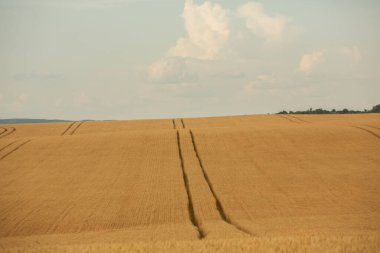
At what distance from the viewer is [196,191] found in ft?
121

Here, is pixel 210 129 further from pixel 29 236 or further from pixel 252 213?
pixel 29 236

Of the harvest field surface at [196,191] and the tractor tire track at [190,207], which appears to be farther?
the tractor tire track at [190,207]

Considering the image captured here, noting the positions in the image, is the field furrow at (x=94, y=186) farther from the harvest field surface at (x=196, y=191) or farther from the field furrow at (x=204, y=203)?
the field furrow at (x=204, y=203)

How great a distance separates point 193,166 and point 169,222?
13785 millimetres

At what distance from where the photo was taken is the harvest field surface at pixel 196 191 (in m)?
23.0

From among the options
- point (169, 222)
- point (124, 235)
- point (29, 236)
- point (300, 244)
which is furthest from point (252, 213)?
point (300, 244)

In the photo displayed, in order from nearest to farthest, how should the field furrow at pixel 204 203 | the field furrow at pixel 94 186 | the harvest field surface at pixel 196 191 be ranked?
the harvest field surface at pixel 196 191, the field furrow at pixel 204 203, the field furrow at pixel 94 186

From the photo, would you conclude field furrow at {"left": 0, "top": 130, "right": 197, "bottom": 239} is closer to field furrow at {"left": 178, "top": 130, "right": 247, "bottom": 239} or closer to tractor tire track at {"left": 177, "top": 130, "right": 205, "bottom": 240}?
tractor tire track at {"left": 177, "top": 130, "right": 205, "bottom": 240}

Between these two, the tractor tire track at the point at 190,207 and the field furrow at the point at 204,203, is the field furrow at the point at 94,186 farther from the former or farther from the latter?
the field furrow at the point at 204,203

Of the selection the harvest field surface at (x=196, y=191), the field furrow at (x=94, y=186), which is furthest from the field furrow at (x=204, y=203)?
the field furrow at (x=94, y=186)

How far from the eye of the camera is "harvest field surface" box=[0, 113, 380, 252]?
2302 centimetres

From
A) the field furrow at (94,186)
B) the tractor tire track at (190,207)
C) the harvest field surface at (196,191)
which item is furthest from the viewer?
the field furrow at (94,186)

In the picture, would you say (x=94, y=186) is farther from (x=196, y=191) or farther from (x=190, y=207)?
(x=190, y=207)

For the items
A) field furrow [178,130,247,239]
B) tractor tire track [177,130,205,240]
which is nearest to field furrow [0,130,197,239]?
tractor tire track [177,130,205,240]
